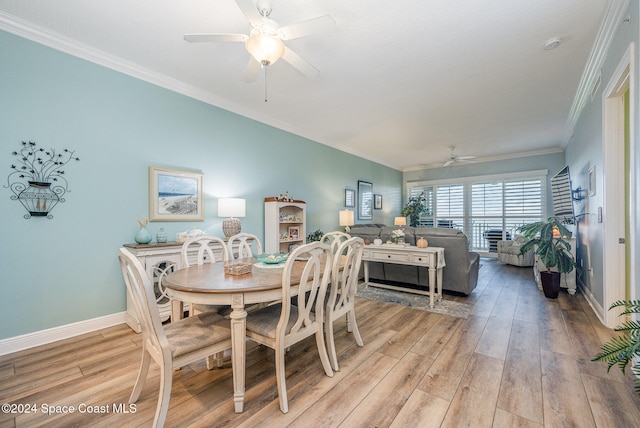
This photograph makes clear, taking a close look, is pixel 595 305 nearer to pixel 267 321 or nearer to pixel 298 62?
pixel 267 321

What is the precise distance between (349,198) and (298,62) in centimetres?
431

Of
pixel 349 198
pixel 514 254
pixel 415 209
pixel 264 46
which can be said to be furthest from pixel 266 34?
pixel 415 209

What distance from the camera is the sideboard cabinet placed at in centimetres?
267

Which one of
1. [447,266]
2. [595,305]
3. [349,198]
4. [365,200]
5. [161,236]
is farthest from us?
[365,200]

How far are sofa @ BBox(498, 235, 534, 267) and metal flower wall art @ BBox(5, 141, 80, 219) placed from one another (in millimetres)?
7311

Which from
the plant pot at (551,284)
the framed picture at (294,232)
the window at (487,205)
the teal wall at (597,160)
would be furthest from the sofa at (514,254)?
the framed picture at (294,232)

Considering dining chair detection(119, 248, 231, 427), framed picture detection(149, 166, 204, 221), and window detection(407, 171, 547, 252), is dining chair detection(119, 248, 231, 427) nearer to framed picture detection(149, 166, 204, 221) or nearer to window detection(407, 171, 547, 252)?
framed picture detection(149, 166, 204, 221)

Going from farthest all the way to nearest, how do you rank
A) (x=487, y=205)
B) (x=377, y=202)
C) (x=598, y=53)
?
(x=377, y=202), (x=487, y=205), (x=598, y=53)

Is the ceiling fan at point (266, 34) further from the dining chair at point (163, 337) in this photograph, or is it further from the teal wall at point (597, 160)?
the teal wall at point (597, 160)

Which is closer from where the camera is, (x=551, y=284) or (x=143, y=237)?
(x=143, y=237)

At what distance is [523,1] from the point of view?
2.07 m

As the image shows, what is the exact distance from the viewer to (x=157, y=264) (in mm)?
2779

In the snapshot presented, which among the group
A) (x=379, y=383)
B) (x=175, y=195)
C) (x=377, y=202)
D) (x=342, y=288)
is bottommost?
(x=379, y=383)

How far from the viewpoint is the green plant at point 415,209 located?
26.6ft
